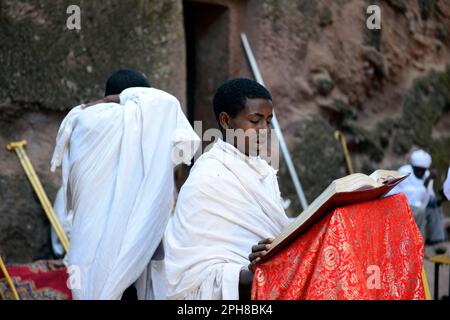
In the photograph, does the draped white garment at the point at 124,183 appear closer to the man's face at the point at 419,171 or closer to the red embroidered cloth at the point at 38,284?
the red embroidered cloth at the point at 38,284

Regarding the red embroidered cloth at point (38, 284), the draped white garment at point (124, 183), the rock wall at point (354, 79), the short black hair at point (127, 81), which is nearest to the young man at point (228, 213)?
the draped white garment at point (124, 183)

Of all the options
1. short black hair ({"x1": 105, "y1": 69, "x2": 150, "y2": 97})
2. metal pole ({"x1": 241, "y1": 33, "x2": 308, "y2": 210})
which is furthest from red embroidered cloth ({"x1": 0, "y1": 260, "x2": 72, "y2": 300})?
metal pole ({"x1": 241, "y1": 33, "x2": 308, "y2": 210})

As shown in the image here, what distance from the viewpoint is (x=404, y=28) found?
424 inches

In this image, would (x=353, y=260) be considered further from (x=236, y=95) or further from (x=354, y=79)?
(x=354, y=79)

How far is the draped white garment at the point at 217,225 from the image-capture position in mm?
2766

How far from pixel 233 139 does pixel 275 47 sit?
20.3 ft

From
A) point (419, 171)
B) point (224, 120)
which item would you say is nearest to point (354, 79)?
point (419, 171)

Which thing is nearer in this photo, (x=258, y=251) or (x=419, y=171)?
(x=258, y=251)

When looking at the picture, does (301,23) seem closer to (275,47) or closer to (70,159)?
(275,47)

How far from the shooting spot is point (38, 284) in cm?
618

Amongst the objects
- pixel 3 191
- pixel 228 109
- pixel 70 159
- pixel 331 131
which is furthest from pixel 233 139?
pixel 331 131

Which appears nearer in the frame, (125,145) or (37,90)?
(125,145)

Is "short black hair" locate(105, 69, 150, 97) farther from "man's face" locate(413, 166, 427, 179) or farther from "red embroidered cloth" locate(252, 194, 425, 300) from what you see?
"man's face" locate(413, 166, 427, 179)

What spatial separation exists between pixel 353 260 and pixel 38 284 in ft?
13.8
